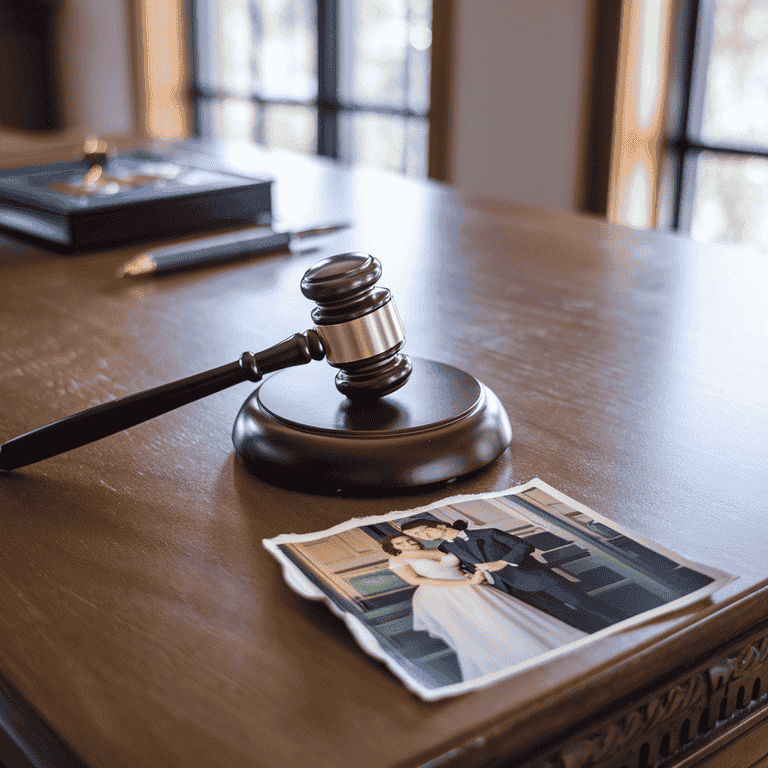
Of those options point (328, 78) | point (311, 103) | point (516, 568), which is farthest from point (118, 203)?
point (311, 103)

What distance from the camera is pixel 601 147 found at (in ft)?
9.98

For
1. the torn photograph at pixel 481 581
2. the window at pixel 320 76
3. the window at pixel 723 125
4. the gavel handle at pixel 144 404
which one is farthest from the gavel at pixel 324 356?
the window at pixel 320 76

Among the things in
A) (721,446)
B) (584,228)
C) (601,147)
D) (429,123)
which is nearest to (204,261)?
(584,228)

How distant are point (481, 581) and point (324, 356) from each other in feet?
0.70

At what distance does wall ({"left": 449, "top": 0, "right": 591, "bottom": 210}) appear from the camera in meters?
3.06

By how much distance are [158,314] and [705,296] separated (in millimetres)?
663

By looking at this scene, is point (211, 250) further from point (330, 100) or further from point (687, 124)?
point (330, 100)

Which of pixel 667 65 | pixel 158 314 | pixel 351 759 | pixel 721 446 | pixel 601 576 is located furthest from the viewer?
pixel 667 65

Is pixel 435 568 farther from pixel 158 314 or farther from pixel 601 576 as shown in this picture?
pixel 158 314

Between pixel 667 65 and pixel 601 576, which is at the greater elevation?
pixel 667 65

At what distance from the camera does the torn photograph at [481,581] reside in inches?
17.7

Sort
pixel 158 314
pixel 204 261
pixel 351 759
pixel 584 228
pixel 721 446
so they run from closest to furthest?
pixel 351 759, pixel 721 446, pixel 158 314, pixel 204 261, pixel 584 228

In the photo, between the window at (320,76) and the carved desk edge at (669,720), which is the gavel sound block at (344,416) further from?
the window at (320,76)

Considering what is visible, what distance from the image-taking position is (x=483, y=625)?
0.47 metres
